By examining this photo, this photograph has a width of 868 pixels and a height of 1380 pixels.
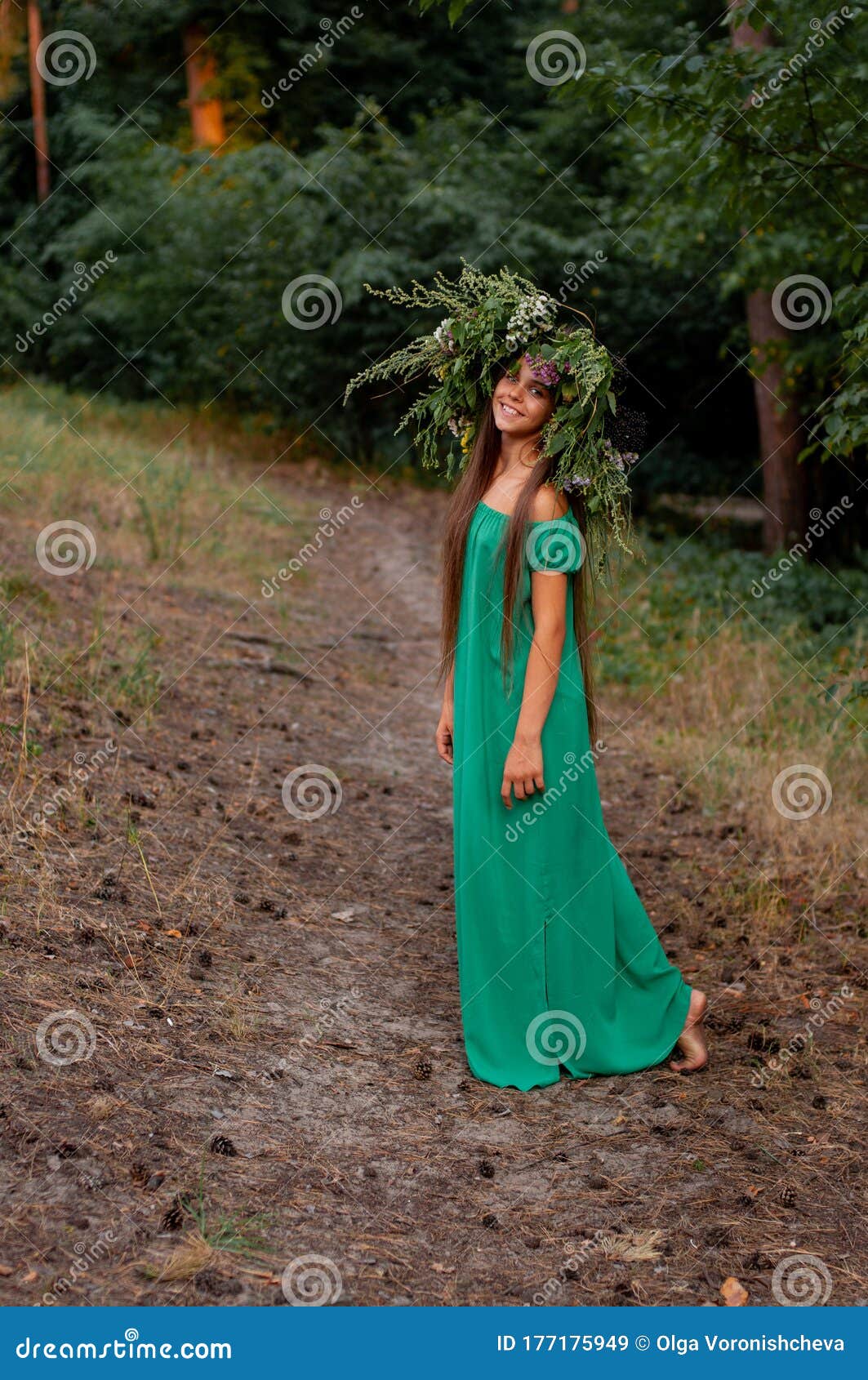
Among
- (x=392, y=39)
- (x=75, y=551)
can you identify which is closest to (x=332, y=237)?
(x=392, y=39)

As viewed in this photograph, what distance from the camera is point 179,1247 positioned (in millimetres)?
2777

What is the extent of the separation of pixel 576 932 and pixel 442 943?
1148 millimetres

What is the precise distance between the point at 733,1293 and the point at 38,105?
73.2 ft

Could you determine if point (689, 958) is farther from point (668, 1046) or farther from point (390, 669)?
point (390, 669)

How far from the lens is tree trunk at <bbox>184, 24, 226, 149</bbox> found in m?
20.8
